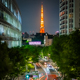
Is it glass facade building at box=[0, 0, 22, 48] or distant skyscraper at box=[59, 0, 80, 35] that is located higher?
distant skyscraper at box=[59, 0, 80, 35]

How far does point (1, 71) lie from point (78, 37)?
6.67 metres

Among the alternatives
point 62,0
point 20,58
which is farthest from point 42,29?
point 20,58

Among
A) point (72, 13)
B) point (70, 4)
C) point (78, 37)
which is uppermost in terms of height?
point (70, 4)

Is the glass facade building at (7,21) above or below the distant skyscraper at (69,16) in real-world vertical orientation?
below

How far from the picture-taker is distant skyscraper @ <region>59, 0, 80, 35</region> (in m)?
39.2

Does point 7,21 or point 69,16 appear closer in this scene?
point 7,21

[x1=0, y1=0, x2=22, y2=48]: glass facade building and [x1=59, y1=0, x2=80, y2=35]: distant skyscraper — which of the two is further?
[x1=59, y1=0, x2=80, y2=35]: distant skyscraper

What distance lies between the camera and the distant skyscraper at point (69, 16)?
39.2m

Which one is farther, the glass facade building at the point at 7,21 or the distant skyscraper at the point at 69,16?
the distant skyscraper at the point at 69,16

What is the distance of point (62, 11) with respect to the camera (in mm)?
42812

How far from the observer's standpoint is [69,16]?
40.4 metres

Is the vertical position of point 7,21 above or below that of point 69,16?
below

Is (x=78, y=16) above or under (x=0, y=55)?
above

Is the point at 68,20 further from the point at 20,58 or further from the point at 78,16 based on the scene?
the point at 20,58
